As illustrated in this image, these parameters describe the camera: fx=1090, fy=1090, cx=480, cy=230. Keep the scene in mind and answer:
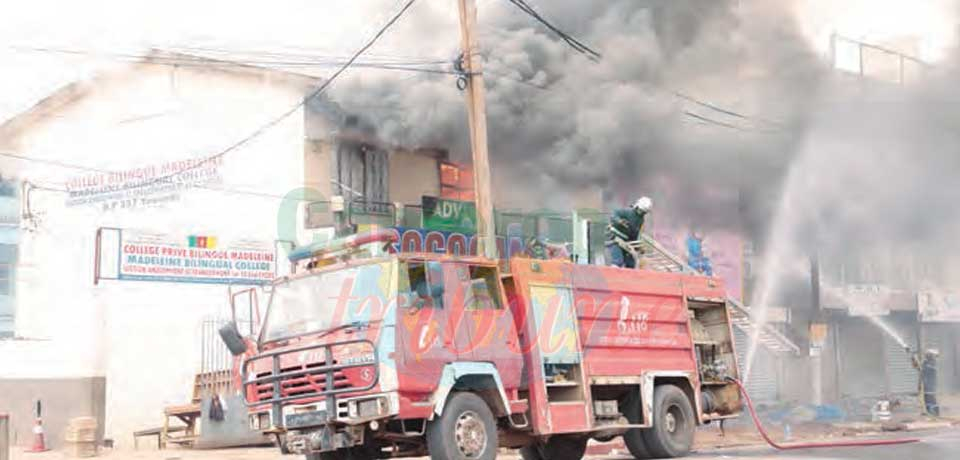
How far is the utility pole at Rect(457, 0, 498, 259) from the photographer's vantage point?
620 inches

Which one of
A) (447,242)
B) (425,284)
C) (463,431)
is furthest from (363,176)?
(463,431)

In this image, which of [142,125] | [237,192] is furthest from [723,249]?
[142,125]

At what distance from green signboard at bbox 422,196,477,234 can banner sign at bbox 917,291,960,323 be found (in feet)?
54.7

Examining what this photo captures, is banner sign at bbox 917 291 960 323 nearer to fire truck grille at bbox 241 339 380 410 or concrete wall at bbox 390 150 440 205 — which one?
concrete wall at bbox 390 150 440 205

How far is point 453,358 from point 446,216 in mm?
11720

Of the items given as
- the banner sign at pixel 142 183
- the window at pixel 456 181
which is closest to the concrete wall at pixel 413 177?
the window at pixel 456 181

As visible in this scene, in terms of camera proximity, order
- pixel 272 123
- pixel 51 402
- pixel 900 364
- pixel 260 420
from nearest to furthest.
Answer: pixel 260 420
pixel 51 402
pixel 272 123
pixel 900 364

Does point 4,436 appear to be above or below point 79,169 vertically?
below

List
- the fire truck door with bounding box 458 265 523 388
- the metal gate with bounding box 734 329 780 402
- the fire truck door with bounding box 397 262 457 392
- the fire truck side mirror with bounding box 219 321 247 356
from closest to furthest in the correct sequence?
the fire truck door with bounding box 397 262 457 392 → the fire truck side mirror with bounding box 219 321 247 356 → the fire truck door with bounding box 458 265 523 388 → the metal gate with bounding box 734 329 780 402

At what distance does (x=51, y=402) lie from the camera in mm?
19266

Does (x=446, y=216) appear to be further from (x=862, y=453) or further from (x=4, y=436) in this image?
(x=4, y=436)

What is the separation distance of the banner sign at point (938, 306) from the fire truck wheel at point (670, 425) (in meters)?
21.3

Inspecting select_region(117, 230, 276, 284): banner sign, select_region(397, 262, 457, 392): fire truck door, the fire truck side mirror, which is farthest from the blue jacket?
select_region(117, 230, 276, 284): banner sign

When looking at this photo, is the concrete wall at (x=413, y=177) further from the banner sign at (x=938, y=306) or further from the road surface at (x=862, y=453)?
the banner sign at (x=938, y=306)
